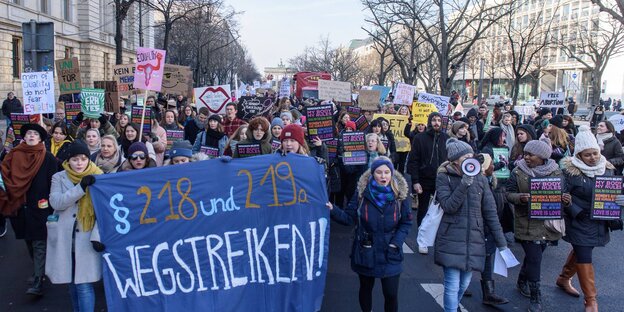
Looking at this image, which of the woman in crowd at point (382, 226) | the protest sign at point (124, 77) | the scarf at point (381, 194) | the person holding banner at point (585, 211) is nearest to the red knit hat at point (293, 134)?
the woman in crowd at point (382, 226)

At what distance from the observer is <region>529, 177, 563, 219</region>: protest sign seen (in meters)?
5.05

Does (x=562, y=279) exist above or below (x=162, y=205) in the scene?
below

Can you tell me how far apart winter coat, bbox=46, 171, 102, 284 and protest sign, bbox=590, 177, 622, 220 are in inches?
172

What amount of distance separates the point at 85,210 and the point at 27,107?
4861 mm

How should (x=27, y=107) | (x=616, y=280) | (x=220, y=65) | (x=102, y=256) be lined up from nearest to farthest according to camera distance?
(x=102, y=256)
(x=616, y=280)
(x=27, y=107)
(x=220, y=65)

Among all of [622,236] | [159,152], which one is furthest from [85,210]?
[622,236]

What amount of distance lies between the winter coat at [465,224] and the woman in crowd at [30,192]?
12.4 ft

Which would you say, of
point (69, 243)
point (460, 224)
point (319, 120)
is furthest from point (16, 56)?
point (460, 224)

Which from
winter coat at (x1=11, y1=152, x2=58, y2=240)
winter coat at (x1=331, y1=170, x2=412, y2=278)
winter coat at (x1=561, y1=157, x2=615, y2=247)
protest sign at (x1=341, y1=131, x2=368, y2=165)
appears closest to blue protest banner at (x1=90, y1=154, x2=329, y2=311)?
winter coat at (x1=331, y1=170, x2=412, y2=278)

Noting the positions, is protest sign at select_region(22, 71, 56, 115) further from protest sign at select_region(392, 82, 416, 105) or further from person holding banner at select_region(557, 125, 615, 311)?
protest sign at select_region(392, 82, 416, 105)

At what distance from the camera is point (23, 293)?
18.3ft

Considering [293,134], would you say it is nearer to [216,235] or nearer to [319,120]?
[216,235]

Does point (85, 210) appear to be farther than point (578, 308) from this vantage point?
No

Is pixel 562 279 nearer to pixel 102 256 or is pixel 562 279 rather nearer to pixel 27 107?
pixel 102 256
